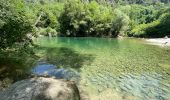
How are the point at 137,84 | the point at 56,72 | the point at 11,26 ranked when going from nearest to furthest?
the point at 137,84 < the point at 11,26 < the point at 56,72

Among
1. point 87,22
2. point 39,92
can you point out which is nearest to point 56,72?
point 39,92

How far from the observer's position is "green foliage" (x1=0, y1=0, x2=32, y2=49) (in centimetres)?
2045

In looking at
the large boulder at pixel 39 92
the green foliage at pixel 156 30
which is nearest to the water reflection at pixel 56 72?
the large boulder at pixel 39 92

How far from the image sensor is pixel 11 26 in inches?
851

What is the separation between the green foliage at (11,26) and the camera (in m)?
20.5

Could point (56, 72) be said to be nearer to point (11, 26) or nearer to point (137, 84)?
point (11, 26)

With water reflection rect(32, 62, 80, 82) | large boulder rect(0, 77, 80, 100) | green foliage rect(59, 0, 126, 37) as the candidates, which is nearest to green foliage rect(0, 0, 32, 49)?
water reflection rect(32, 62, 80, 82)

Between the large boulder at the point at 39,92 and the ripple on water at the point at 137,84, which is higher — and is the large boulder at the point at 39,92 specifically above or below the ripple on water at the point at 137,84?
above

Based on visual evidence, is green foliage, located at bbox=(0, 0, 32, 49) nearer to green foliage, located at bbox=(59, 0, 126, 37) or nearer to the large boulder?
the large boulder

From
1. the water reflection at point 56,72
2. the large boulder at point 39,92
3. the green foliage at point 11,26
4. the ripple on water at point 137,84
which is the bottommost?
the ripple on water at point 137,84

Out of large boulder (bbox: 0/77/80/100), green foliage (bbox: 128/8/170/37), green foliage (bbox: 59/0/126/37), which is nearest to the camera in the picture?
large boulder (bbox: 0/77/80/100)

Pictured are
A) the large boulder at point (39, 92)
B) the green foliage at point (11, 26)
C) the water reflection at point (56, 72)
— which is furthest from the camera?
the water reflection at point (56, 72)

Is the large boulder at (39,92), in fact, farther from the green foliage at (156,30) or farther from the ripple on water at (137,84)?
the green foliage at (156,30)

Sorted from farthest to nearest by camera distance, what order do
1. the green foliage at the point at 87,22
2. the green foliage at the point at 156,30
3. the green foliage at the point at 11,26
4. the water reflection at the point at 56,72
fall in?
1. the green foliage at the point at 87,22
2. the green foliage at the point at 156,30
3. the water reflection at the point at 56,72
4. the green foliage at the point at 11,26
